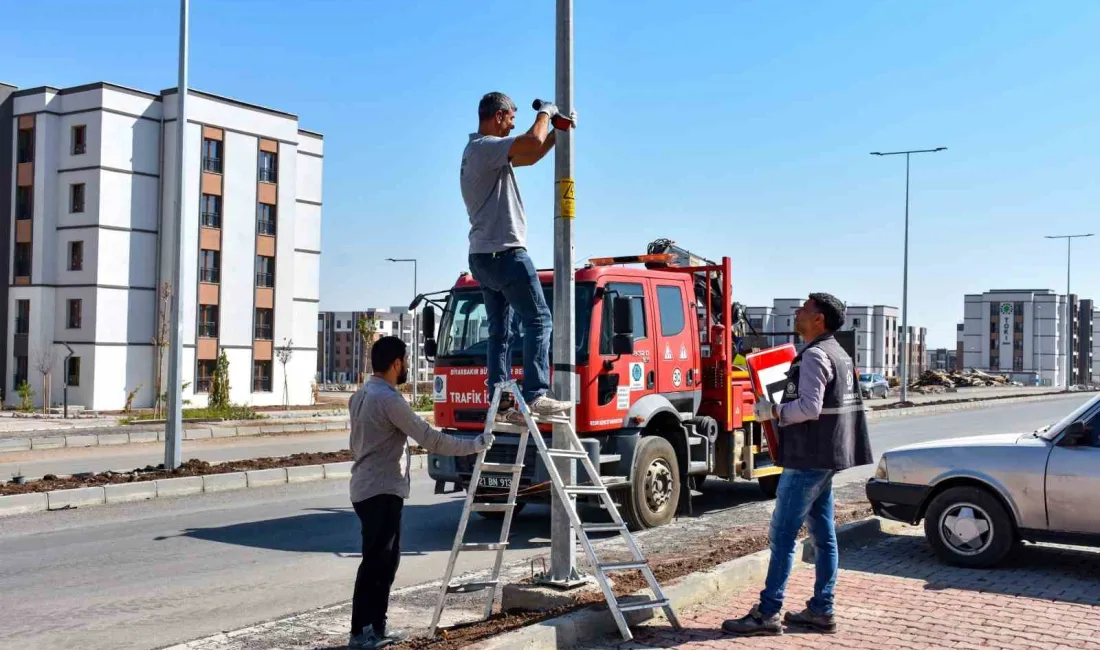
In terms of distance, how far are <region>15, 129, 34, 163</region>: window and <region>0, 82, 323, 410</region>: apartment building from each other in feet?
0.22

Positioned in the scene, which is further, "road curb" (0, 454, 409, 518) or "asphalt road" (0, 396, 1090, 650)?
"road curb" (0, 454, 409, 518)

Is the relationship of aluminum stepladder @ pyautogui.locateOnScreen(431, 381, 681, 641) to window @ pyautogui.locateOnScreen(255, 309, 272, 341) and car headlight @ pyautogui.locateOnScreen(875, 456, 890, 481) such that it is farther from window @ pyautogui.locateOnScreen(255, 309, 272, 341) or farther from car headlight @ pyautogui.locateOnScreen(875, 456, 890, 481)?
window @ pyautogui.locateOnScreen(255, 309, 272, 341)

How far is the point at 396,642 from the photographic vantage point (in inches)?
229

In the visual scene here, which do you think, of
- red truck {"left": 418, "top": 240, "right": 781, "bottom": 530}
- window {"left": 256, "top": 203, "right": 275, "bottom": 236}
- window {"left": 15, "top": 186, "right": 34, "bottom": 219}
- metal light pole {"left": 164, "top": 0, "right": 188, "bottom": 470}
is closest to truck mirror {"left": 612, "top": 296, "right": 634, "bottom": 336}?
red truck {"left": 418, "top": 240, "right": 781, "bottom": 530}

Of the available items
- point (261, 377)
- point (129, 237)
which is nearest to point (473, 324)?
point (129, 237)

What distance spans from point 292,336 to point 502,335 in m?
50.4

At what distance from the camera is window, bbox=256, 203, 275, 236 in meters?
52.0

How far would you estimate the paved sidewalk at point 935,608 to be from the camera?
6.01 m

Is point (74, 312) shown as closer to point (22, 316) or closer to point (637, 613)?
point (22, 316)

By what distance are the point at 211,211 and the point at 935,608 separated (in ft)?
156

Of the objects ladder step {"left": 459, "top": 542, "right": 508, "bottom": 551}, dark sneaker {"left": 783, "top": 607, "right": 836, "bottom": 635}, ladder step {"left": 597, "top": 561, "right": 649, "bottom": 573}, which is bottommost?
dark sneaker {"left": 783, "top": 607, "right": 836, "bottom": 635}

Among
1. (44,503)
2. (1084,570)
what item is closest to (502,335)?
(1084,570)

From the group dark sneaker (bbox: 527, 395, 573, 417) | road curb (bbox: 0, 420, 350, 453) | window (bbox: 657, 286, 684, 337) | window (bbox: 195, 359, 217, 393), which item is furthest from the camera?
window (bbox: 195, 359, 217, 393)

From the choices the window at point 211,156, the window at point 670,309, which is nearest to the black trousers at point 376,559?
the window at point 670,309
